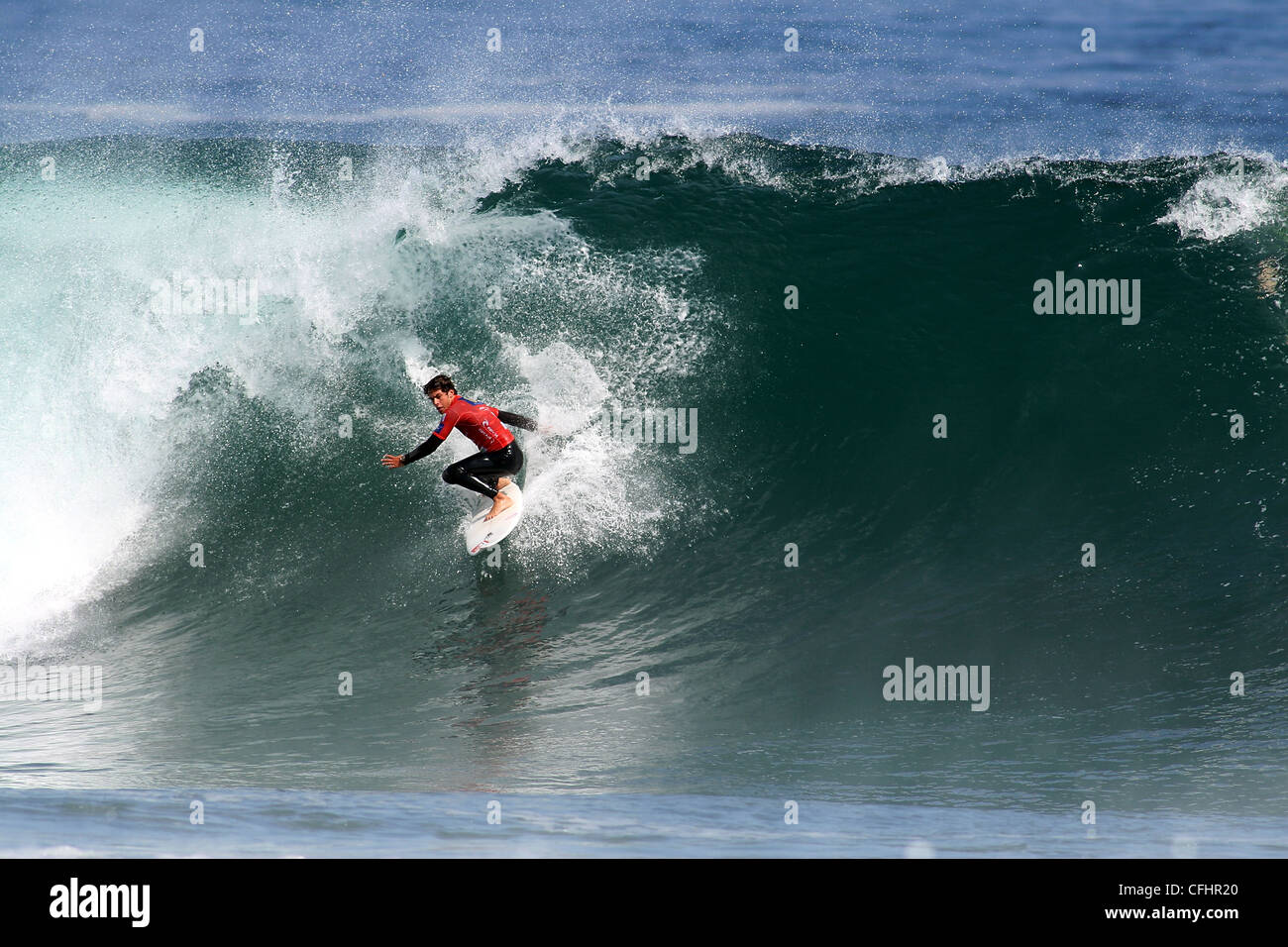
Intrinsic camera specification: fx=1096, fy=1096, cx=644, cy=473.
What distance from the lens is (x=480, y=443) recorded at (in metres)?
7.70

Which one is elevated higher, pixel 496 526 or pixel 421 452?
pixel 421 452

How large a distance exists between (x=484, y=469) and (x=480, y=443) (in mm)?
192

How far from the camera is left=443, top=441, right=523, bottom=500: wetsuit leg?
25.3 ft

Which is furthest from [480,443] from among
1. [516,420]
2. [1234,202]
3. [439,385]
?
[1234,202]

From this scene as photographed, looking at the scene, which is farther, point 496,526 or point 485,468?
point 496,526

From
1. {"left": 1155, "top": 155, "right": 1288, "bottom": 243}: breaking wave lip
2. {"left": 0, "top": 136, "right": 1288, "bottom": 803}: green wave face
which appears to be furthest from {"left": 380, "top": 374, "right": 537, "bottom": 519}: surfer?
{"left": 1155, "top": 155, "right": 1288, "bottom": 243}: breaking wave lip

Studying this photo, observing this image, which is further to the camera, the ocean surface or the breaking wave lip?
the breaking wave lip

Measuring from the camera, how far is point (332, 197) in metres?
10.5

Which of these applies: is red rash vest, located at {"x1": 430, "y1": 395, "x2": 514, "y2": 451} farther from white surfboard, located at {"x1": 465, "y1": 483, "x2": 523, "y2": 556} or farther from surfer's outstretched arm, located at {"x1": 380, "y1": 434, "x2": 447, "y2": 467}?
white surfboard, located at {"x1": 465, "y1": 483, "x2": 523, "y2": 556}

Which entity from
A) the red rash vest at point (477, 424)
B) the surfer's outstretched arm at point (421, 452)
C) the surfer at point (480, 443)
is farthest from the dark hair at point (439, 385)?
the surfer's outstretched arm at point (421, 452)

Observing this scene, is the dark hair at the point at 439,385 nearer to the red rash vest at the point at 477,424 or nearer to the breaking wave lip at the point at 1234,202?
the red rash vest at the point at 477,424

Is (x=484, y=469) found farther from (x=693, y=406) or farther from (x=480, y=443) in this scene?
(x=693, y=406)

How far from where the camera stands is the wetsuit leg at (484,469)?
7707mm
